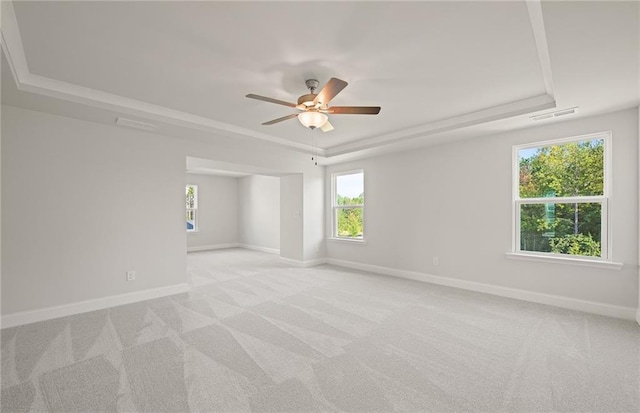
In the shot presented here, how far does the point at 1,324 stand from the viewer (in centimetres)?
298

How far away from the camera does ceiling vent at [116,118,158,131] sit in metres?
3.49

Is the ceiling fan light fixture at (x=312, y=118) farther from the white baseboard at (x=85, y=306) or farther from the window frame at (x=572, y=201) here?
the white baseboard at (x=85, y=306)

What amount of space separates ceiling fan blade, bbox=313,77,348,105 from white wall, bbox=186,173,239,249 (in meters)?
6.93

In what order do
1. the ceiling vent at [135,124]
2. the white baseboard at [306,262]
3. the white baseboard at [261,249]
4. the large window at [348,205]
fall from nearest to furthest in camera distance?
1. the ceiling vent at [135,124]
2. the large window at [348,205]
3. the white baseboard at [306,262]
4. the white baseboard at [261,249]

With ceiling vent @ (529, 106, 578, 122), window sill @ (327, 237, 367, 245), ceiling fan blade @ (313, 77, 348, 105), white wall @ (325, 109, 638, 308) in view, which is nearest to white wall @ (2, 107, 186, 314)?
ceiling fan blade @ (313, 77, 348, 105)

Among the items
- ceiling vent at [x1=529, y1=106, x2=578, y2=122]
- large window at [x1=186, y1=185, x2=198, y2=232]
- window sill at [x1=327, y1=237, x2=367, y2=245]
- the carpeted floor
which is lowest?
the carpeted floor

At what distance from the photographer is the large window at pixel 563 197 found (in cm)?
344

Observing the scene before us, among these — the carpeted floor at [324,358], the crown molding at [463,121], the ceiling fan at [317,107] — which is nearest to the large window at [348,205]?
the crown molding at [463,121]

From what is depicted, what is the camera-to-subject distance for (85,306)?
348 centimetres

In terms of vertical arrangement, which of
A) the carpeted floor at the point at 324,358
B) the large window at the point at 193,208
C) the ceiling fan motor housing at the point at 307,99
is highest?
the ceiling fan motor housing at the point at 307,99

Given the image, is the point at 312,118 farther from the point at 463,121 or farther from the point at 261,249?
the point at 261,249

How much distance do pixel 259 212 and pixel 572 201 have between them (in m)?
7.07

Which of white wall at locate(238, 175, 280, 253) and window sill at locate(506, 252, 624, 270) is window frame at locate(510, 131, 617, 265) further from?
white wall at locate(238, 175, 280, 253)

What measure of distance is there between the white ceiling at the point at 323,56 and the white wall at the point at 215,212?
520 cm
